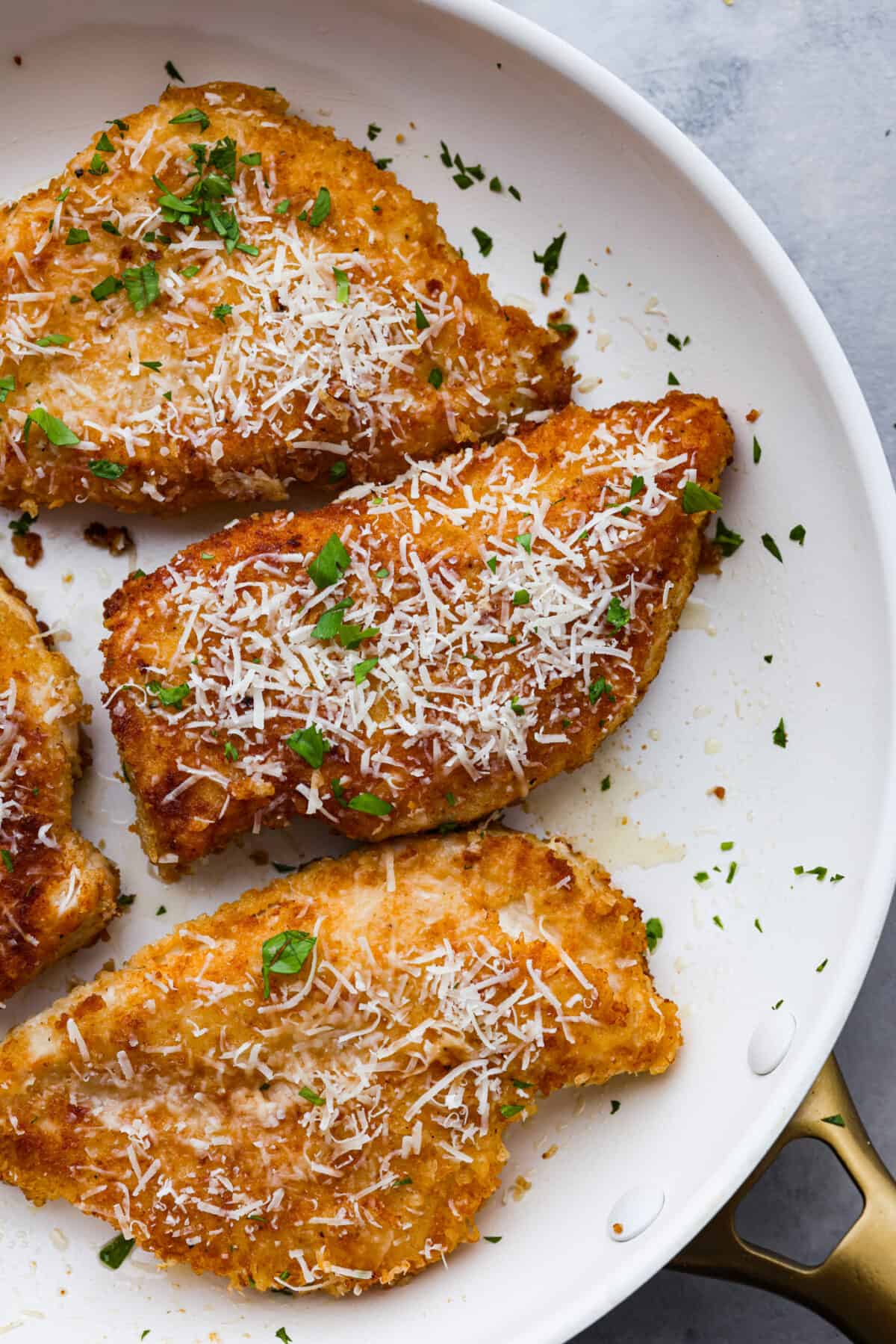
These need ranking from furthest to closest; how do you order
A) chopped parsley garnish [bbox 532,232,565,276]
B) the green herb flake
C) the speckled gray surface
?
the speckled gray surface, chopped parsley garnish [bbox 532,232,565,276], the green herb flake

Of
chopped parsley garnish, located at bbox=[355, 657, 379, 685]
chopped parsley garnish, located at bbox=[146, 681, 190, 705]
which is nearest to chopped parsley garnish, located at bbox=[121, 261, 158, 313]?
chopped parsley garnish, located at bbox=[146, 681, 190, 705]

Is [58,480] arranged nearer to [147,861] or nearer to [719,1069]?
[147,861]

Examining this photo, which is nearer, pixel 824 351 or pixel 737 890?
pixel 824 351

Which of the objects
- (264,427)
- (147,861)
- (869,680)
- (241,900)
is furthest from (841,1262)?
(264,427)

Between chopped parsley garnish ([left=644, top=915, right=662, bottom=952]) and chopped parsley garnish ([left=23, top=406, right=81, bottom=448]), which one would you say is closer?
chopped parsley garnish ([left=23, top=406, right=81, bottom=448])

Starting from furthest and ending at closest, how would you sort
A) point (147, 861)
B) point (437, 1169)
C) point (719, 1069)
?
point (147, 861)
point (719, 1069)
point (437, 1169)

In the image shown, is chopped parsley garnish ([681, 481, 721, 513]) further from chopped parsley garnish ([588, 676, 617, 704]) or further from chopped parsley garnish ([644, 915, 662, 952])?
chopped parsley garnish ([644, 915, 662, 952])
